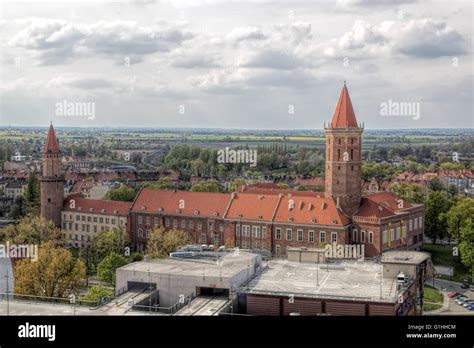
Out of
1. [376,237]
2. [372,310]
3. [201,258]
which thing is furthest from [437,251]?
[372,310]

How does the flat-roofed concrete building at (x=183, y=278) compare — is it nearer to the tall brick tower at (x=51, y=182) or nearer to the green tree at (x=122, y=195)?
the tall brick tower at (x=51, y=182)

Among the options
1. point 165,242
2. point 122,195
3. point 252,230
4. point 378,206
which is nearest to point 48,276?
point 165,242

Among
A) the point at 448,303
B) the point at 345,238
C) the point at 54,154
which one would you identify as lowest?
the point at 448,303

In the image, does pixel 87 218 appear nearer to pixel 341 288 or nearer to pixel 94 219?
pixel 94 219

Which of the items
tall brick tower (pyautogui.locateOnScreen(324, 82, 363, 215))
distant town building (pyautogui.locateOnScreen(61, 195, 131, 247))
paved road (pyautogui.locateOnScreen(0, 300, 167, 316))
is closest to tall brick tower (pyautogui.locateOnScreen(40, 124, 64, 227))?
distant town building (pyautogui.locateOnScreen(61, 195, 131, 247))

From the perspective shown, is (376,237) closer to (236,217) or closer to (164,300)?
(236,217)

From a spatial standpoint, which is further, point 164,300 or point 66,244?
point 66,244

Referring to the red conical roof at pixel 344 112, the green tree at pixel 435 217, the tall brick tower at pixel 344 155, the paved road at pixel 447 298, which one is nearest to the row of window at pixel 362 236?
the tall brick tower at pixel 344 155
